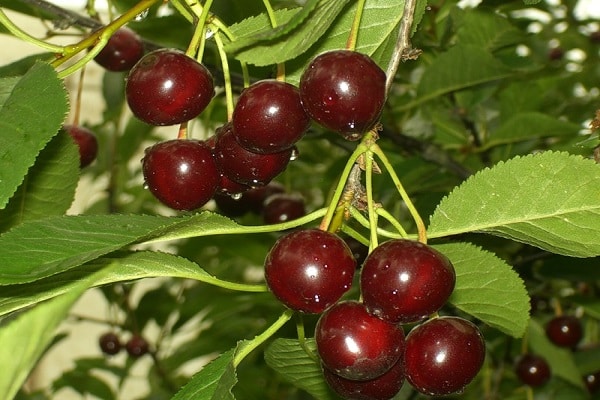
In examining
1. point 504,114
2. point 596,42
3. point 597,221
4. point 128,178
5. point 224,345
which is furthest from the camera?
point 128,178

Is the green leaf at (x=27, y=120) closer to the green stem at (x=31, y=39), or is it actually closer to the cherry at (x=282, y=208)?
the green stem at (x=31, y=39)

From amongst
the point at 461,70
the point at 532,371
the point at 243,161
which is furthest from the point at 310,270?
the point at 532,371

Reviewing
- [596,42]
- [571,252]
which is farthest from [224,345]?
[571,252]

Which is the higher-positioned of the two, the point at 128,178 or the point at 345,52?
the point at 345,52

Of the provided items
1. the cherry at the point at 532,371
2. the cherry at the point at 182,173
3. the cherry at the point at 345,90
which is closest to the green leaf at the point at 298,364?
the cherry at the point at 182,173

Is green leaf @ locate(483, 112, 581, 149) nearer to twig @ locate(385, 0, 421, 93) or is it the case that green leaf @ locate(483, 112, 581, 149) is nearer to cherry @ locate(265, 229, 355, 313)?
twig @ locate(385, 0, 421, 93)

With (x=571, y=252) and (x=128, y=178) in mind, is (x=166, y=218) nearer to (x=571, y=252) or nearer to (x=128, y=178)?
(x=571, y=252)
